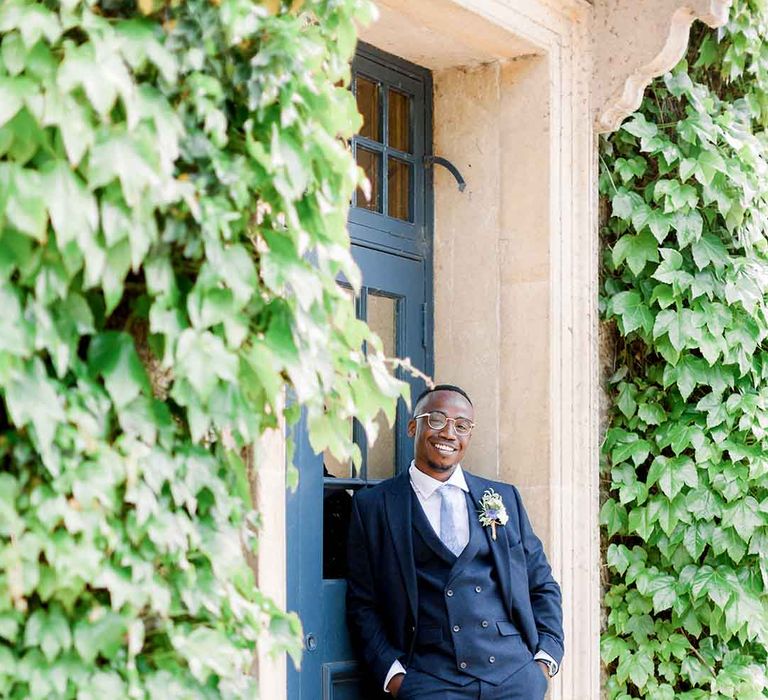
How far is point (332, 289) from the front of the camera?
8.86 ft

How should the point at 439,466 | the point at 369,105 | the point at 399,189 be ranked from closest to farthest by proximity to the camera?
the point at 439,466 → the point at 369,105 → the point at 399,189

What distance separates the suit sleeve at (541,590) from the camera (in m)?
4.49

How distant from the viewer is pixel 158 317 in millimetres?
2457

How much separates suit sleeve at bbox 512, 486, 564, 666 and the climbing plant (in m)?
1.89

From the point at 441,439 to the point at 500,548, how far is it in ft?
→ 1.29

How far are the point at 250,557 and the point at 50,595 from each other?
1.17 metres

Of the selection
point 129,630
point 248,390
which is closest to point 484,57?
point 248,390

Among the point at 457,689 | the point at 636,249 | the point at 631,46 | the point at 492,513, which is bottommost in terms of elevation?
the point at 457,689

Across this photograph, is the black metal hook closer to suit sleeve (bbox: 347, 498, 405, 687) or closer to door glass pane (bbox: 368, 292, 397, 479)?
door glass pane (bbox: 368, 292, 397, 479)

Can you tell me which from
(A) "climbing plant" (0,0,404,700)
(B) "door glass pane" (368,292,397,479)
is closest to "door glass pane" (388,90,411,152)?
(B) "door glass pane" (368,292,397,479)

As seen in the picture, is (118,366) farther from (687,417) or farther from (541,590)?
(687,417)

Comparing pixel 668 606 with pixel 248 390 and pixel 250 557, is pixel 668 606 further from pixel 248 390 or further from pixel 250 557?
pixel 248 390

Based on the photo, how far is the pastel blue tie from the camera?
4.33 m

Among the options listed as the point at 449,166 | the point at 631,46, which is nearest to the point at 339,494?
the point at 449,166
